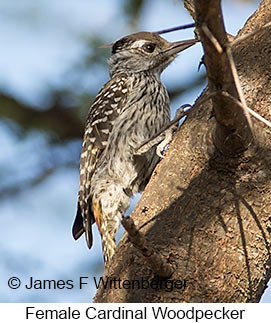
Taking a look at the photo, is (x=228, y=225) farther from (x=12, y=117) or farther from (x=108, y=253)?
(x=12, y=117)

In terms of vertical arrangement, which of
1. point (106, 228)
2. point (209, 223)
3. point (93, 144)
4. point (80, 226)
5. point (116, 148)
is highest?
point (93, 144)

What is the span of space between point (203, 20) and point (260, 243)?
115 cm

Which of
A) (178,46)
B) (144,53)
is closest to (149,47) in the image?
(144,53)

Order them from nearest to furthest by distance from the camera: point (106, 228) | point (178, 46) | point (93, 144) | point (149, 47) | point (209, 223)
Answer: point (209, 223) < point (106, 228) < point (93, 144) < point (178, 46) < point (149, 47)

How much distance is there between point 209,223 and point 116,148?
1.97 m

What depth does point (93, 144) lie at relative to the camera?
15.6 ft

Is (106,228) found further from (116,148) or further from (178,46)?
(178,46)

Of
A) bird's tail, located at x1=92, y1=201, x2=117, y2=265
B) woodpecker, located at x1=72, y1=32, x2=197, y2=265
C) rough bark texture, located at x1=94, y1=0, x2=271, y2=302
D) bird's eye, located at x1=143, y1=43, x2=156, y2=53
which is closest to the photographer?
rough bark texture, located at x1=94, y1=0, x2=271, y2=302

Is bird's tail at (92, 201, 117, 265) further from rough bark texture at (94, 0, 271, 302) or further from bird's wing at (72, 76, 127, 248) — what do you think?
rough bark texture at (94, 0, 271, 302)

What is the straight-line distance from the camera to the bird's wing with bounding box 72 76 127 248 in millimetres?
4738

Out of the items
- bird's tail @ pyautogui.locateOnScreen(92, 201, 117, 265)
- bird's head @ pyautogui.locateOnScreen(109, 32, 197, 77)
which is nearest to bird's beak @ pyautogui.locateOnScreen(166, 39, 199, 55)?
bird's head @ pyautogui.locateOnScreen(109, 32, 197, 77)

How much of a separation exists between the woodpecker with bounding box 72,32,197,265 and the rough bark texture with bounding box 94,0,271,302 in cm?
150

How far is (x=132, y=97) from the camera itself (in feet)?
15.6

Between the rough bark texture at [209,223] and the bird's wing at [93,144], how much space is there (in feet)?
5.81
